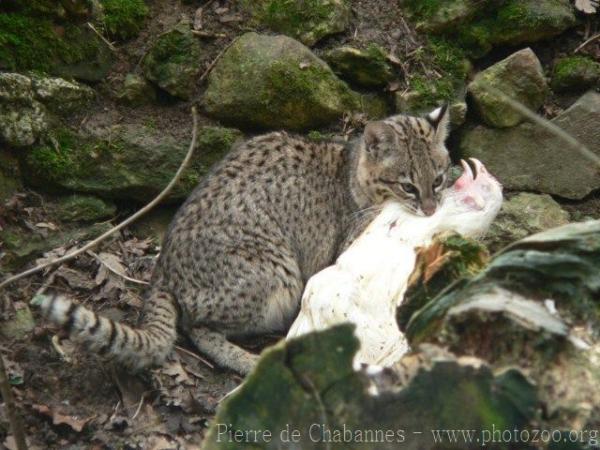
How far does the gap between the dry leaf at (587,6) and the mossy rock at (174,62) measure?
3586 mm

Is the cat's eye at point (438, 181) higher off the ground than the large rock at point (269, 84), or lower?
lower

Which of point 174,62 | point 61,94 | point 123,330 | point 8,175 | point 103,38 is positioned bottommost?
point 123,330

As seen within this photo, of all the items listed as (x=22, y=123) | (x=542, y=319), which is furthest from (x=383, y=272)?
(x=22, y=123)

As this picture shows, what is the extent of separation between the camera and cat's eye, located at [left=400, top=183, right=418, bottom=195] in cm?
628

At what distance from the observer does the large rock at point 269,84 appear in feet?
23.5

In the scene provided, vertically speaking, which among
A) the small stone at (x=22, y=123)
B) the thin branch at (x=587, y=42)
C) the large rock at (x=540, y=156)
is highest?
the small stone at (x=22, y=123)

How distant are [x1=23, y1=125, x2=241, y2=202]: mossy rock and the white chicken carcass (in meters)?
2.04

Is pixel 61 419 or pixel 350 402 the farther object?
pixel 61 419

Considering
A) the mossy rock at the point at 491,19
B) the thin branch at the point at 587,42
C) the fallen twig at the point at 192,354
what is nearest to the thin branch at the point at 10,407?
the fallen twig at the point at 192,354

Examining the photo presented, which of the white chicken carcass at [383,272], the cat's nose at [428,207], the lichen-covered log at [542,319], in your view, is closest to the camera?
the lichen-covered log at [542,319]

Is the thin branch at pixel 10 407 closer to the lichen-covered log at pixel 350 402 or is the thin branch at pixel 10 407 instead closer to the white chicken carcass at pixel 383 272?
the lichen-covered log at pixel 350 402

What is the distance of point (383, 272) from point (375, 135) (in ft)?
6.15

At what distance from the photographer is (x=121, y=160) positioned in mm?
6875

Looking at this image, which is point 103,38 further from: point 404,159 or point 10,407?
point 10,407
